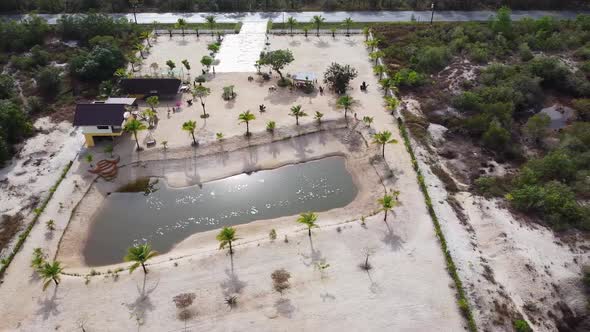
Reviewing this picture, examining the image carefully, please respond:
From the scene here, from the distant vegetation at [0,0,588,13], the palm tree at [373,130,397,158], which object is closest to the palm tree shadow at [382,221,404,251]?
the palm tree at [373,130,397,158]

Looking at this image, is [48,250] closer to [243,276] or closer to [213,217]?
[213,217]

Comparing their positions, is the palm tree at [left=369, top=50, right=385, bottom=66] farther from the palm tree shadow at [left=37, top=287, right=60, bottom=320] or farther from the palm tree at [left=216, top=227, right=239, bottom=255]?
the palm tree shadow at [left=37, top=287, right=60, bottom=320]

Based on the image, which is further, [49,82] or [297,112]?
[49,82]

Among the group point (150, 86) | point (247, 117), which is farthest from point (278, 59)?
point (150, 86)

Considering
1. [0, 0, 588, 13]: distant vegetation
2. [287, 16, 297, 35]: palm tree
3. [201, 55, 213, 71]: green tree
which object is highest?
[0, 0, 588, 13]: distant vegetation

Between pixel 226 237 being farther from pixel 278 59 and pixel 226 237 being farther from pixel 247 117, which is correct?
pixel 278 59

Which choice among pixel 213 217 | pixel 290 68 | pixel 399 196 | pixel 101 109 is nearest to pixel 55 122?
pixel 101 109
